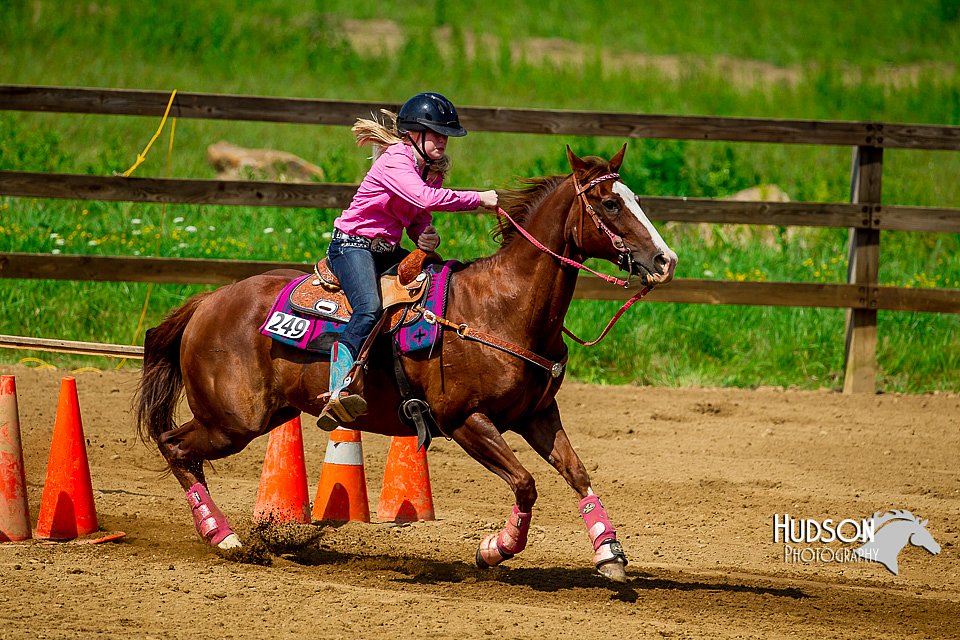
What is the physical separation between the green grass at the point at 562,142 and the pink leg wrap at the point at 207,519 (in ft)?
8.53

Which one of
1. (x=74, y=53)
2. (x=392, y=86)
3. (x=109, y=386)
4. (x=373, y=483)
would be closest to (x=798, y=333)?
(x=373, y=483)

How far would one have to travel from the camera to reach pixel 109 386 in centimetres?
971

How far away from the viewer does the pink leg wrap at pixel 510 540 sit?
5691mm

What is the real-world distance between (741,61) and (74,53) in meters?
14.0

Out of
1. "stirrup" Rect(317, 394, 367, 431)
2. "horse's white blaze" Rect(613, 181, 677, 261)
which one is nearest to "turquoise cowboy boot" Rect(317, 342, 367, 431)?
"stirrup" Rect(317, 394, 367, 431)

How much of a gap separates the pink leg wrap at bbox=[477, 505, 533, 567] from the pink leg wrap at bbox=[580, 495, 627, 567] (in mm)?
298

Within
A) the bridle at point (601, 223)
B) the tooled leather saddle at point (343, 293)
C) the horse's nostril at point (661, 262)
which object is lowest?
the tooled leather saddle at point (343, 293)

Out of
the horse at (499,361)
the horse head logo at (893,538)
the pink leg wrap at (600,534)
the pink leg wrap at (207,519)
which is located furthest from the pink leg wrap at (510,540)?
the horse head logo at (893,538)

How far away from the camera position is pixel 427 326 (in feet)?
19.1

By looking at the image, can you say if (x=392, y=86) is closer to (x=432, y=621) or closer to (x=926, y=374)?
(x=926, y=374)

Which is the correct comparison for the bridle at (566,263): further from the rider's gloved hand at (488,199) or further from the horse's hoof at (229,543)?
the horse's hoof at (229,543)

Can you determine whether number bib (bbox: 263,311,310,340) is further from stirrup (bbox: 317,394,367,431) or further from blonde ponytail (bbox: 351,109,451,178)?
blonde ponytail (bbox: 351,109,451,178)

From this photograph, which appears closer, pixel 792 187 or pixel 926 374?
pixel 926 374

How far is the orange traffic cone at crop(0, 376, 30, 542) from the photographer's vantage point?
6129 millimetres
